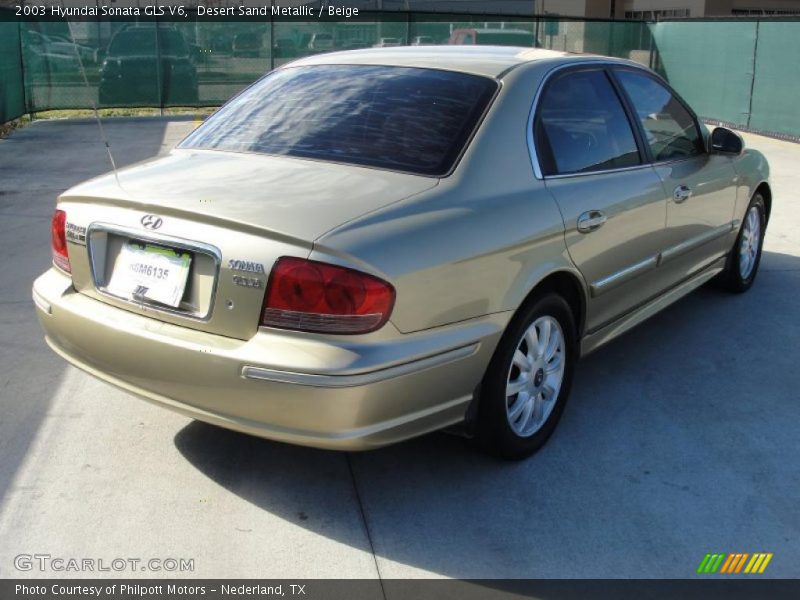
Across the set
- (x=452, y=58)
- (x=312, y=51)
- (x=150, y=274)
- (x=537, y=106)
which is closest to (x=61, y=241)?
(x=150, y=274)

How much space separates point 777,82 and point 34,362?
12.9m

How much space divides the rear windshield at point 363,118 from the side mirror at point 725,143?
1.99 metres

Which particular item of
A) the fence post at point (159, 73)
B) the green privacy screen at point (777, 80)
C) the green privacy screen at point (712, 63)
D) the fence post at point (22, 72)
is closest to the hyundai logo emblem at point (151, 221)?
the green privacy screen at point (777, 80)

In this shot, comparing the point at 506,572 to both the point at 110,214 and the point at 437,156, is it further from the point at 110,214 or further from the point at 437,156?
the point at 110,214

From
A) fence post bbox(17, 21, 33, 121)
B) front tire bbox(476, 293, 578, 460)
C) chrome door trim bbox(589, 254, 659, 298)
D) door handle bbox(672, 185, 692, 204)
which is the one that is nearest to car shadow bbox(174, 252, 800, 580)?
front tire bbox(476, 293, 578, 460)

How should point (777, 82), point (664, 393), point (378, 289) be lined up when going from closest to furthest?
point (378, 289) → point (664, 393) → point (777, 82)

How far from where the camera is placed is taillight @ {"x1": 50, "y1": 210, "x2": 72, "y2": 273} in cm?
360

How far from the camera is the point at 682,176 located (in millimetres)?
4852

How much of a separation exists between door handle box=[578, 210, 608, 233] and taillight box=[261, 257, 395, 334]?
49.1 inches

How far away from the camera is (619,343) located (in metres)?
5.23

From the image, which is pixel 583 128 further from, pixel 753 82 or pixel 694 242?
pixel 753 82

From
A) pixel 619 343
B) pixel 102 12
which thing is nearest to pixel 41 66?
pixel 102 12

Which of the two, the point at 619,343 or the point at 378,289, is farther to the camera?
the point at 619,343
